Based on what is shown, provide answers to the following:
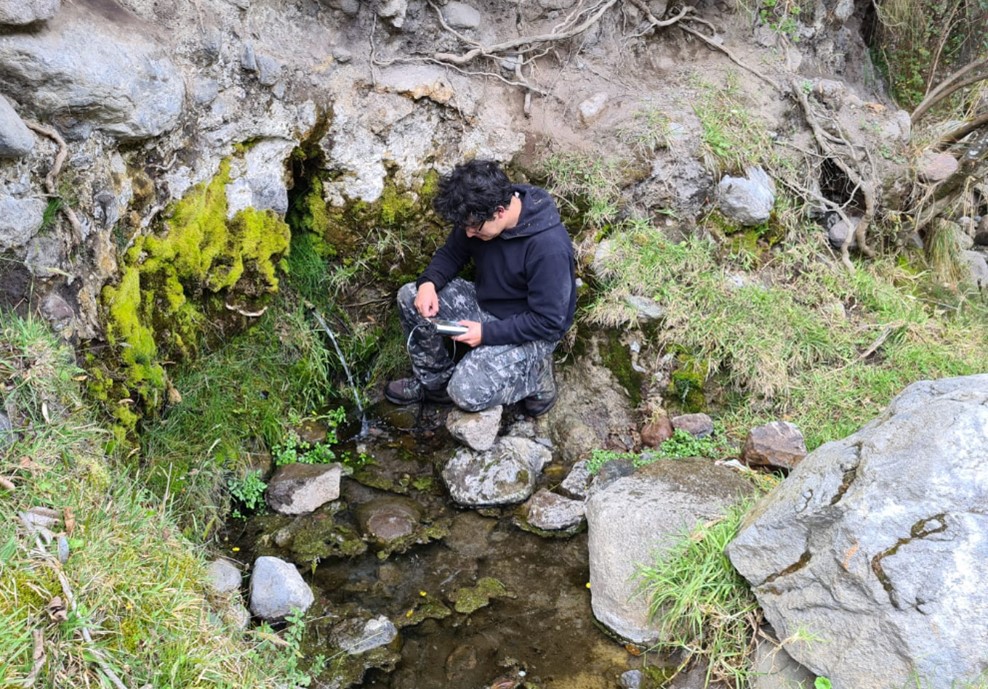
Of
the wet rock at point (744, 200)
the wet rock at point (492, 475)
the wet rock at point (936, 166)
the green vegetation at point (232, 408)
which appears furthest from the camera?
the wet rock at point (936, 166)

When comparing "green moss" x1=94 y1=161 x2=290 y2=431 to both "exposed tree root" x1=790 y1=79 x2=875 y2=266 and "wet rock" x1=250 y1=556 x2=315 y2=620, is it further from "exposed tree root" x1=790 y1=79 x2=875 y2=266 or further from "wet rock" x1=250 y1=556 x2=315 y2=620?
"exposed tree root" x1=790 y1=79 x2=875 y2=266

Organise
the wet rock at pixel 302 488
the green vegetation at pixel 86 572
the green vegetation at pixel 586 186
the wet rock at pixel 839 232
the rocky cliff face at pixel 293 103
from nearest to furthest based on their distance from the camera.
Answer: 1. the green vegetation at pixel 86 572
2. the rocky cliff face at pixel 293 103
3. the wet rock at pixel 302 488
4. the green vegetation at pixel 586 186
5. the wet rock at pixel 839 232

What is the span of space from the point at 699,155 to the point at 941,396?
3.07 m

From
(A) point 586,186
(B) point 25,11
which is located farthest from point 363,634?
(A) point 586,186

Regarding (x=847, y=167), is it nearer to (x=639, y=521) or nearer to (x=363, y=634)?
(x=639, y=521)

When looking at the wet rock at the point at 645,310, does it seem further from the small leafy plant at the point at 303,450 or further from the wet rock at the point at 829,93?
the wet rock at the point at 829,93

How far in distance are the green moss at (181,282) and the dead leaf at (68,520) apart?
3.01 feet

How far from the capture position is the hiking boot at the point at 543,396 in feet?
17.1

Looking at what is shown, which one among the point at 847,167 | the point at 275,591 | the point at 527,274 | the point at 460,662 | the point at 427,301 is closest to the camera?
the point at 460,662

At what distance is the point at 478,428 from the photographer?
4875 millimetres

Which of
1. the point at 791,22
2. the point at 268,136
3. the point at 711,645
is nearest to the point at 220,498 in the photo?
the point at 268,136

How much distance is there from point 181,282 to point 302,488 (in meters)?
1.39

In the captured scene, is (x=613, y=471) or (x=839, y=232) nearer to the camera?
(x=613, y=471)

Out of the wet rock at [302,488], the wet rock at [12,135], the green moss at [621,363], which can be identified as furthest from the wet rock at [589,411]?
the wet rock at [12,135]
